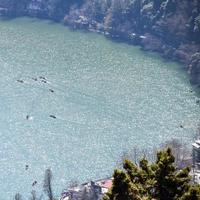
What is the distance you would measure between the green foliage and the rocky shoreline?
170 ft

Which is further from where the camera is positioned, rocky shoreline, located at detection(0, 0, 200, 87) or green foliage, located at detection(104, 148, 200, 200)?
rocky shoreline, located at detection(0, 0, 200, 87)

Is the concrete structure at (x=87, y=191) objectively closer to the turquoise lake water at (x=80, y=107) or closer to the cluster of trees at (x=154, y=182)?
the turquoise lake water at (x=80, y=107)

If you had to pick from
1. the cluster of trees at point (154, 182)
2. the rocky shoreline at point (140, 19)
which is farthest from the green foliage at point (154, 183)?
the rocky shoreline at point (140, 19)

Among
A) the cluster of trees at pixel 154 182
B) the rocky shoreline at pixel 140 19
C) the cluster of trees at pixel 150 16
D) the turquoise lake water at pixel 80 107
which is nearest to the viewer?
the cluster of trees at pixel 154 182

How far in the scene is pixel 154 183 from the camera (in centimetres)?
1306

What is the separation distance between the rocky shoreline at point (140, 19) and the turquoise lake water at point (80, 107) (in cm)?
288

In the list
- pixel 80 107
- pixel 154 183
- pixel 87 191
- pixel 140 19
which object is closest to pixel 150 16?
pixel 140 19

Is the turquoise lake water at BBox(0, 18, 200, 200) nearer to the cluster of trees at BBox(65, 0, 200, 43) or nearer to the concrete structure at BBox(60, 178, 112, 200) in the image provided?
the concrete structure at BBox(60, 178, 112, 200)

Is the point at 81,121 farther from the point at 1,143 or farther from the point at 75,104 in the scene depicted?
the point at 1,143

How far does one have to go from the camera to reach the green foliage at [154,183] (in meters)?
12.6

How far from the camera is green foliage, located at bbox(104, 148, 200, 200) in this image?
41.3 feet

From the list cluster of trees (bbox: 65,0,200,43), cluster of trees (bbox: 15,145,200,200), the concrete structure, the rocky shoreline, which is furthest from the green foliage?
cluster of trees (bbox: 65,0,200,43)

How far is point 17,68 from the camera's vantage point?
6450 cm

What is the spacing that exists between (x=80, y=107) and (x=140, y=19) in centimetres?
3298
